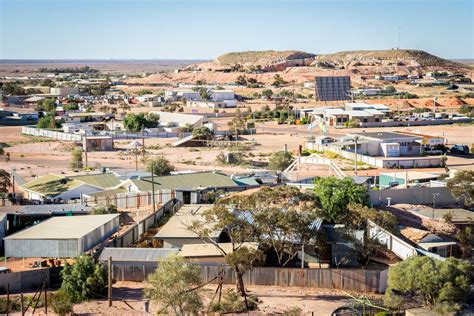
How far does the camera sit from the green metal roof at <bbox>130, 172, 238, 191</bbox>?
33344mm

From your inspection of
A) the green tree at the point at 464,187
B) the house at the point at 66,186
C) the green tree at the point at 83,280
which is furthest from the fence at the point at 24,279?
the green tree at the point at 464,187

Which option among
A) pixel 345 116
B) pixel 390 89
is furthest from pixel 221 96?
pixel 345 116

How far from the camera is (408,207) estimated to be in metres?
30.5

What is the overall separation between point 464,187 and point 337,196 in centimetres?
680

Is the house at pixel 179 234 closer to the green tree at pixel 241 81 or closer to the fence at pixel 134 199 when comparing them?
the fence at pixel 134 199

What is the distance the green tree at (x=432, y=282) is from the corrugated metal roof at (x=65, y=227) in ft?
34.2

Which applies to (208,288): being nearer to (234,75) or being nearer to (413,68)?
(234,75)

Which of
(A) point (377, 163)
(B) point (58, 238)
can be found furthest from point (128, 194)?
(A) point (377, 163)

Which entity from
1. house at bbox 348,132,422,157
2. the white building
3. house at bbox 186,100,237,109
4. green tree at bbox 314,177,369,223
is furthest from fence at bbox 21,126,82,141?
the white building

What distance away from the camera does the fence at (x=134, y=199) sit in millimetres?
31984

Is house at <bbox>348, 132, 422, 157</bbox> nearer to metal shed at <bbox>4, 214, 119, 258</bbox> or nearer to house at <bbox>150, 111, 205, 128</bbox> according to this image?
house at <bbox>150, 111, 205, 128</bbox>

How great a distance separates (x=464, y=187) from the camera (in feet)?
101

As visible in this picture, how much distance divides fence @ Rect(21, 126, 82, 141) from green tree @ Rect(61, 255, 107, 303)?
137ft

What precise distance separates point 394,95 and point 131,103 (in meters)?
41.2
